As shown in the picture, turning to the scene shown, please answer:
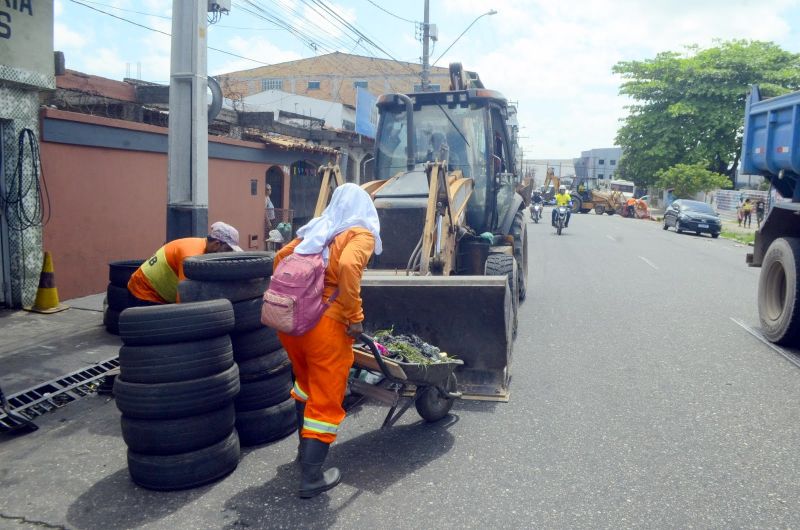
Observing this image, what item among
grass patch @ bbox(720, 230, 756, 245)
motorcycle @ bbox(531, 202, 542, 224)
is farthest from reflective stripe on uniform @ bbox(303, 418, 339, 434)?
motorcycle @ bbox(531, 202, 542, 224)

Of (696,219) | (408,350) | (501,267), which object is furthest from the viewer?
(696,219)

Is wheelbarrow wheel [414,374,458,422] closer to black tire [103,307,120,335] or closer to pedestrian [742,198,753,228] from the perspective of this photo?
black tire [103,307,120,335]

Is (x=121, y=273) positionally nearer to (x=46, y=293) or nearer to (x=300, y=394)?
(x=46, y=293)

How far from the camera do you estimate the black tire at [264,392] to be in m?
4.60

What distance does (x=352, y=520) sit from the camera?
365 centimetres

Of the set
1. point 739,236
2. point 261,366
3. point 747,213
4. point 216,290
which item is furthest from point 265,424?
point 747,213

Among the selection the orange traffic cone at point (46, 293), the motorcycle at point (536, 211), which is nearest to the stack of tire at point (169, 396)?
the orange traffic cone at point (46, 293)

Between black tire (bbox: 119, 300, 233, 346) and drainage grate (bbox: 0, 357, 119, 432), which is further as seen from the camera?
drainage grate (bbox: 0, 357, 119, 432)

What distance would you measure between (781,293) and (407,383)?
548 cm

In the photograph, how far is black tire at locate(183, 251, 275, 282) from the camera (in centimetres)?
462

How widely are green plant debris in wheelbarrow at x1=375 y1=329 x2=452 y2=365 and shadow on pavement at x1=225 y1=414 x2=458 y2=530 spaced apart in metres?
0.54

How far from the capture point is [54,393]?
560cm

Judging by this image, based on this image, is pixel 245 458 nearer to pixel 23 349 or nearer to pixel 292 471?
pixel 292 471

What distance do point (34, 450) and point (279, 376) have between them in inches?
67.7
